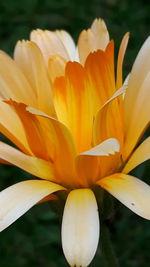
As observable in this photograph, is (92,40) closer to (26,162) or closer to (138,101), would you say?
(138,101)

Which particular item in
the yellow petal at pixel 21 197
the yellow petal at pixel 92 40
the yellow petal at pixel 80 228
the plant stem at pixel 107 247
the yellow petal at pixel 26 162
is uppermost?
the yellow petal at pixel 92 40

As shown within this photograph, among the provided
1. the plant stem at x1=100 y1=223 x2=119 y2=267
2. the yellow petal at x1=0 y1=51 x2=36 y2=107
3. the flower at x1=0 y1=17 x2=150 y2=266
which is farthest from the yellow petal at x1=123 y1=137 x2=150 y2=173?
the yellow petal at x1=0 y1=51 x2=36 y2=107

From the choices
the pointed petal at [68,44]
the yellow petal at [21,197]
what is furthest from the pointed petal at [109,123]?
the pointed petal at [68,44]

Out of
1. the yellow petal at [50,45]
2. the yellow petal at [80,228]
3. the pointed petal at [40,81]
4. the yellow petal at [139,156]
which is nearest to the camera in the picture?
the yellow petal at [80,228]

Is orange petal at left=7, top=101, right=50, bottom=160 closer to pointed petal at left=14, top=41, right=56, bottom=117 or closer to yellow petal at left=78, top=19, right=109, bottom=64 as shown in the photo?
pointed petal at left=14, top=41, right=56, bottom=117

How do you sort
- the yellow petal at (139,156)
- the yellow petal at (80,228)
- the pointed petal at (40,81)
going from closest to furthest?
the yellow petal at (80,228) < the yellow petal at (139,156) < the pointed petal at (40,81)

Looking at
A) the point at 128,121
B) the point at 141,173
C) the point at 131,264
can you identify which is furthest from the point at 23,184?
the point at 131,264

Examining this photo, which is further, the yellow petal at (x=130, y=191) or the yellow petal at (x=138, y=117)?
the yellow petal at (x=138, y=117)

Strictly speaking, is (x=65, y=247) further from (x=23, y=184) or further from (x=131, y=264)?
(x=131, y=264)

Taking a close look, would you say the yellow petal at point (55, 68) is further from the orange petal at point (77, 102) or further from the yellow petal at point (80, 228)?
the yellow petal at point (80, 228)
